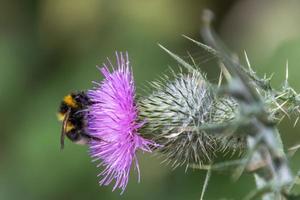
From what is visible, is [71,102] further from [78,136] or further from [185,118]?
[185,118]

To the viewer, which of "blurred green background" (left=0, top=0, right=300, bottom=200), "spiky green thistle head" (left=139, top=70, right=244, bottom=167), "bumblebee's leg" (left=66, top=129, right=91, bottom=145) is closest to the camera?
"spiky green thistle head" (left=139, top=70, right=244, bottom=167)

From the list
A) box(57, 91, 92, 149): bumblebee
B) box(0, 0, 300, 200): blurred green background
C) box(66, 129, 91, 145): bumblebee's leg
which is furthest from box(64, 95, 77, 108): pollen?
box(0, 0, 300, 200): blurred green background

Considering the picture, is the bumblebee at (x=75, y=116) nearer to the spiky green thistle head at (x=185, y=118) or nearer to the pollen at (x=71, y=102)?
the pollen at (x=71, y=102)

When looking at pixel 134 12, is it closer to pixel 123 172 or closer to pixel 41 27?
pixel 41 27

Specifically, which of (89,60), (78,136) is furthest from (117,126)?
(89,60)

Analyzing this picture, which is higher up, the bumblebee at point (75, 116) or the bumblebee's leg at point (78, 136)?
the bumblebee at point (75, 116)

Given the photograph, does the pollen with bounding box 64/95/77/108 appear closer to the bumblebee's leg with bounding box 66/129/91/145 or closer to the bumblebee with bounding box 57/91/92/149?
the bumblebee with bounding box 57/91/92/149

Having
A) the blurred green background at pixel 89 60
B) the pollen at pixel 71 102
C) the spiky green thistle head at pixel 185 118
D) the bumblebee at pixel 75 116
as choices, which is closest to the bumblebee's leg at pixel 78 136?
the bumblebee at pixel 75 116
